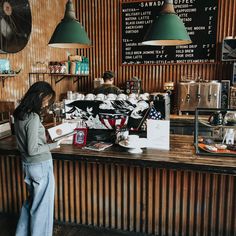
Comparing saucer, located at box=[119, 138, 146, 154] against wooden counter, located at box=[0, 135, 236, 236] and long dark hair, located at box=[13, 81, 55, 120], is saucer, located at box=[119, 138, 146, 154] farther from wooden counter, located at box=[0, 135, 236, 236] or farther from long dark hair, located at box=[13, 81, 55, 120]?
long dark hair, located at box=[13, 81, 55, 120]

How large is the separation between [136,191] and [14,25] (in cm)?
265

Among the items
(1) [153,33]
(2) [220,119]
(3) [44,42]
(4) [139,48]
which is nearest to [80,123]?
(1) [153,33]

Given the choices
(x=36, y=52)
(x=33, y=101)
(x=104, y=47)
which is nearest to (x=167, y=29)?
(x=33, y=101)

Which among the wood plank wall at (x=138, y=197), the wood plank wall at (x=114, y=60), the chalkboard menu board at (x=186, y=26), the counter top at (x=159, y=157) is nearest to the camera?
the counter top at (x=159, y=157)

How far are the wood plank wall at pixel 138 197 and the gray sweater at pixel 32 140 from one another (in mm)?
713

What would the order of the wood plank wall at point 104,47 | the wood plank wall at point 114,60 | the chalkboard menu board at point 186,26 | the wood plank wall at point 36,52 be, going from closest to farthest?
the wood plank wall at point 36,52
the wood plank wall at point 104,47
the chalkboard menu board at point 186,26
the wood plank wall at point 114,60

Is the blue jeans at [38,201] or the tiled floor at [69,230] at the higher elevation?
the blue jeans at [38,201]

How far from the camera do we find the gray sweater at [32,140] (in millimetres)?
2225

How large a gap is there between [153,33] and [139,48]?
10.3 ft

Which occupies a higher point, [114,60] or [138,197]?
[114,60]

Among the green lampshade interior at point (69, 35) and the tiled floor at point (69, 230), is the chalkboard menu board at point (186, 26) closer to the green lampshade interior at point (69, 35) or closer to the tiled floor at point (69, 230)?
the green lampshade interior at point (69, 35)

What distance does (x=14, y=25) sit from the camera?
3.81 metres

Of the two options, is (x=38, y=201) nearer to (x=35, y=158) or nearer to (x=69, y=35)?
(x=35, y=158)

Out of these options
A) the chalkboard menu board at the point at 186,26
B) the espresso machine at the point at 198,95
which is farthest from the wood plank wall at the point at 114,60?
the espresso machine at the point at 198,95
